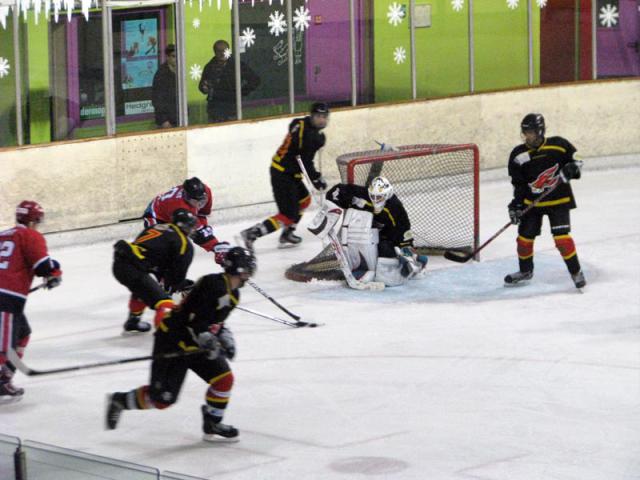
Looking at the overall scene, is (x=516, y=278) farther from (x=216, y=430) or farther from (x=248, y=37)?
(x=248, y=37)

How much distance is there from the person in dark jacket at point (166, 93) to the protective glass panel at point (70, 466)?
24.2 feet

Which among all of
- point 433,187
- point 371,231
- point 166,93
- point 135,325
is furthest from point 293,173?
point 135,325

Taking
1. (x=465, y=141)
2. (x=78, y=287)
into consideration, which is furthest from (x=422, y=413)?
(x=465, y=141)

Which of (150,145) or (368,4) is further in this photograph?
(368,4)

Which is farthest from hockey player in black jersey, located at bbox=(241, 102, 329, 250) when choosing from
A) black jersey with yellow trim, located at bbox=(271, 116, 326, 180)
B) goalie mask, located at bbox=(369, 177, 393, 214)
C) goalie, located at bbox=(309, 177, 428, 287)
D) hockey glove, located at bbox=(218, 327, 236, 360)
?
hockey glove, located at bbox=(218, 327, 236, 360)

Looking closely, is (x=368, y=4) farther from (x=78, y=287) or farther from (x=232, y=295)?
(x=232, y=295)

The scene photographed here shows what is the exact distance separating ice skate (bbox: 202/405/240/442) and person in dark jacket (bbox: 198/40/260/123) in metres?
5.92

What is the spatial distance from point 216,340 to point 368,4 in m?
7.52

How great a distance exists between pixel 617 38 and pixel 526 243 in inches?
223

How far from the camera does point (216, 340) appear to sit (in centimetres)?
630

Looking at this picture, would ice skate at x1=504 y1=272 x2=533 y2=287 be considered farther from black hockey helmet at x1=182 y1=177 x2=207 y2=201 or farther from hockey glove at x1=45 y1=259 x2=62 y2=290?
hockey glove at x1=45 y1=259 x2=62 y2=290

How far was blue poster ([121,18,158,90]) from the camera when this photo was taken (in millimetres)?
11617

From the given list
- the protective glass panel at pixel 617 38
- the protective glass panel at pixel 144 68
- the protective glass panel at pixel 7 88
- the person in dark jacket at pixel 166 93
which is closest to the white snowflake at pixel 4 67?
the protective glass panel at pixel 7 88

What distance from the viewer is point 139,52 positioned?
38.4ft
